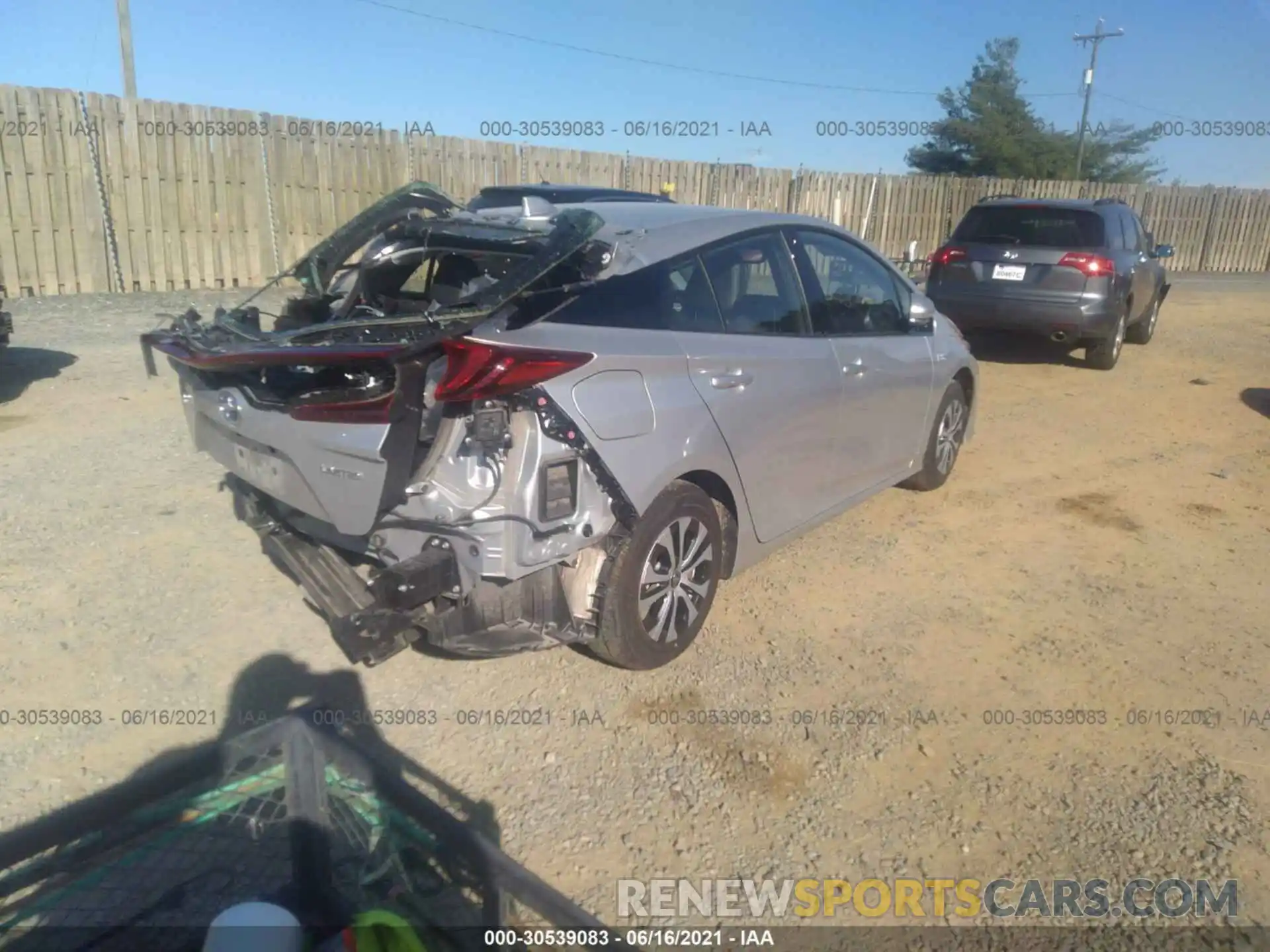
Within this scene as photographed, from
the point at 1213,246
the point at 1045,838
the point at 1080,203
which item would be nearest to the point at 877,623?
the point at 1045,838

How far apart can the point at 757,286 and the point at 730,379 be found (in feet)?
2.13

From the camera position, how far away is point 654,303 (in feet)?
11.9

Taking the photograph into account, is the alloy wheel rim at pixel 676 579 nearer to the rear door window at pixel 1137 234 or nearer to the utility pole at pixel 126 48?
the rear door window at pixel 1137 234

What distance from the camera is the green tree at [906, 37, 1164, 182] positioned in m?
34.1

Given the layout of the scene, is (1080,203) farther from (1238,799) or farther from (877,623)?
(1238,799)

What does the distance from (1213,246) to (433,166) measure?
21.8 m

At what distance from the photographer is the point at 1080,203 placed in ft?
33.2

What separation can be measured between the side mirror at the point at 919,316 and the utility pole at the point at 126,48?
574 inches

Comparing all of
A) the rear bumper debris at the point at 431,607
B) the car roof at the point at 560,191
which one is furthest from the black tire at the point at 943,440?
the rear bumper debris at the point at 431,607

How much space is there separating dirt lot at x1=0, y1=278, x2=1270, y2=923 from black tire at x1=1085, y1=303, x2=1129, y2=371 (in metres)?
4.29

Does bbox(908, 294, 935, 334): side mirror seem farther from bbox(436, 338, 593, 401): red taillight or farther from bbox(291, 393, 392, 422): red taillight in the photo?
bbox(291, 393, 392, 422): red taillight

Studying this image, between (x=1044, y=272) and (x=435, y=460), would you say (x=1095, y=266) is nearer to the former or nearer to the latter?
(x=1044, y=272)

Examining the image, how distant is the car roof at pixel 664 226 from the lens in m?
3.68

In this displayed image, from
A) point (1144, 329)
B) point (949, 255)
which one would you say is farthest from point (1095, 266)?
point (1144, 329)
